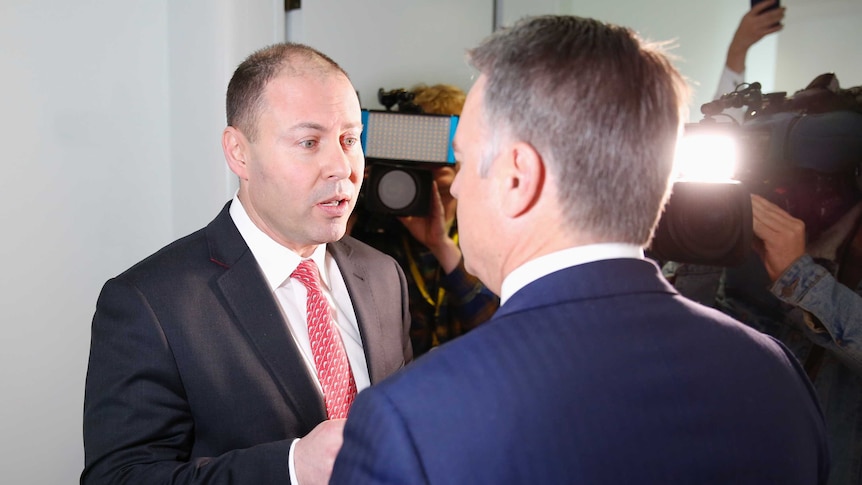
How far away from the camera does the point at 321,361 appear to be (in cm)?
129

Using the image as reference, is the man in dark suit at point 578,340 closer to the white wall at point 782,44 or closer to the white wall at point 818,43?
the white wall at point 782,44

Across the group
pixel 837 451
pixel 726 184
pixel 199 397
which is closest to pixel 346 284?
pixel 199 397

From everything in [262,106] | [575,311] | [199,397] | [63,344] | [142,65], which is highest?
[142,65]

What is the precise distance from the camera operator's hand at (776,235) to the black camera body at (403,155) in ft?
2.51

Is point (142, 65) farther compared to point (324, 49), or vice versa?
point (324, 49)

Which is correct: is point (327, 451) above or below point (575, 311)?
below

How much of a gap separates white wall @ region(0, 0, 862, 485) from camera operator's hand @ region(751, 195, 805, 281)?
1.33 feet

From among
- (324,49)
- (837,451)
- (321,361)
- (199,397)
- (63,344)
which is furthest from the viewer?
(324,49)

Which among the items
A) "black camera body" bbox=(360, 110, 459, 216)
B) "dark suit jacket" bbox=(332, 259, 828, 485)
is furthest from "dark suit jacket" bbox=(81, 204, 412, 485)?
"black camera body" bbox=(360, 110, 459, 216)

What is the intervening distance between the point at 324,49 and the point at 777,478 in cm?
179

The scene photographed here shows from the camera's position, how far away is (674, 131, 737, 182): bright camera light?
140 centimetres

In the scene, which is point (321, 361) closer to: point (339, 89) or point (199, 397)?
point (199, 397)

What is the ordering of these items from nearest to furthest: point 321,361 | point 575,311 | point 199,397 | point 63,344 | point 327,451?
1. point 575,311
2. point 327,451
3. point 199,397
4. point 321,361
5. point 63,344

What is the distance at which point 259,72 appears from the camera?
1.32m
